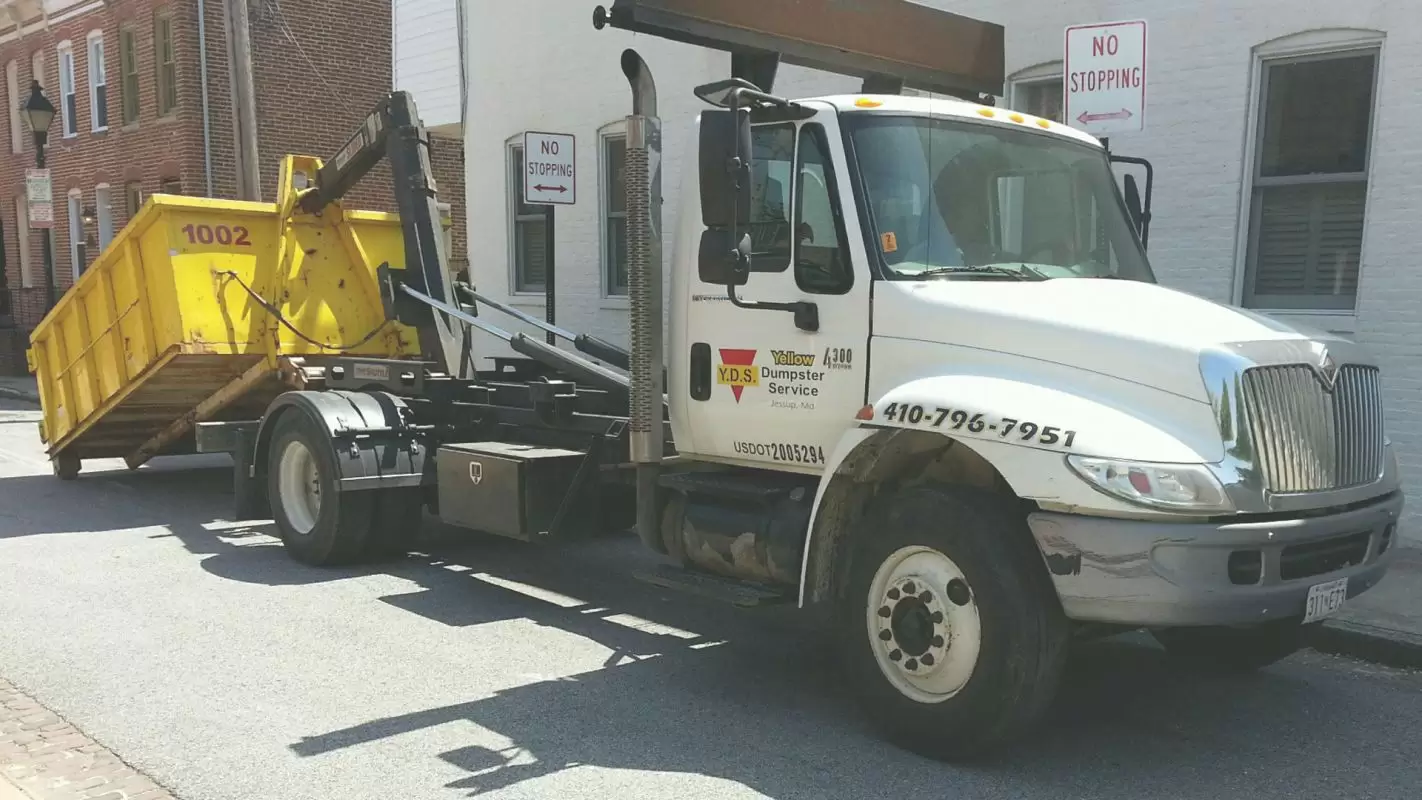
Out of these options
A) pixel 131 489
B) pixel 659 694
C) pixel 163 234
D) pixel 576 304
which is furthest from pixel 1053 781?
pixel 576 304

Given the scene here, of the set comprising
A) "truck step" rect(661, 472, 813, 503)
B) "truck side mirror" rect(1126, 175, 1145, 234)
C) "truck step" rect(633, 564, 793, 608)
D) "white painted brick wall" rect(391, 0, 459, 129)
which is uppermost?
"white painted brick wall" rect(391, 0, 459, 129)

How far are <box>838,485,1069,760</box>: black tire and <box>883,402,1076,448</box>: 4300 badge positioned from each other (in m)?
0.28

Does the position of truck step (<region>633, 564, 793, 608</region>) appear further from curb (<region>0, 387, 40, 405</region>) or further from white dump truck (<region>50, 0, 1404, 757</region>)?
curb (<region>0, 387, 40, 405</region>)

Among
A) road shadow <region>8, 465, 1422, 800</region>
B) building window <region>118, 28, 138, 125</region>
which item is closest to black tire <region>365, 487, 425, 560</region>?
road shadow <region>8, 465, 1422, 800</region>

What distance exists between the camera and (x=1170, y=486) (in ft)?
12.8

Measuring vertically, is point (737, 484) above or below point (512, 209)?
below

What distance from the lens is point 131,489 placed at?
11023mm

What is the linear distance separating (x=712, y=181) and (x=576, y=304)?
31.5ft

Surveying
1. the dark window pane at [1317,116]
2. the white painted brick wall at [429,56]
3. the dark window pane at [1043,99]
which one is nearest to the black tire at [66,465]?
the white painted brick wall at [429,56]

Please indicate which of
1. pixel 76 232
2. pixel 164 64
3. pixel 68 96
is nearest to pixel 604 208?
pixel 164 64

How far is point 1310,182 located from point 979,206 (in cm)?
483

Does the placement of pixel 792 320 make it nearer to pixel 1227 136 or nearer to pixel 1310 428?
pixel 1310 428

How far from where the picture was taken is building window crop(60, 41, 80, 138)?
26.9m

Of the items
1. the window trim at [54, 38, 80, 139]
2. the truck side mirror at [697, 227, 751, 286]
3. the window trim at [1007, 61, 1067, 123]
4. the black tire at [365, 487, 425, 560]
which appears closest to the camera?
the truck side mirror at [697, 227, 751, 286]
